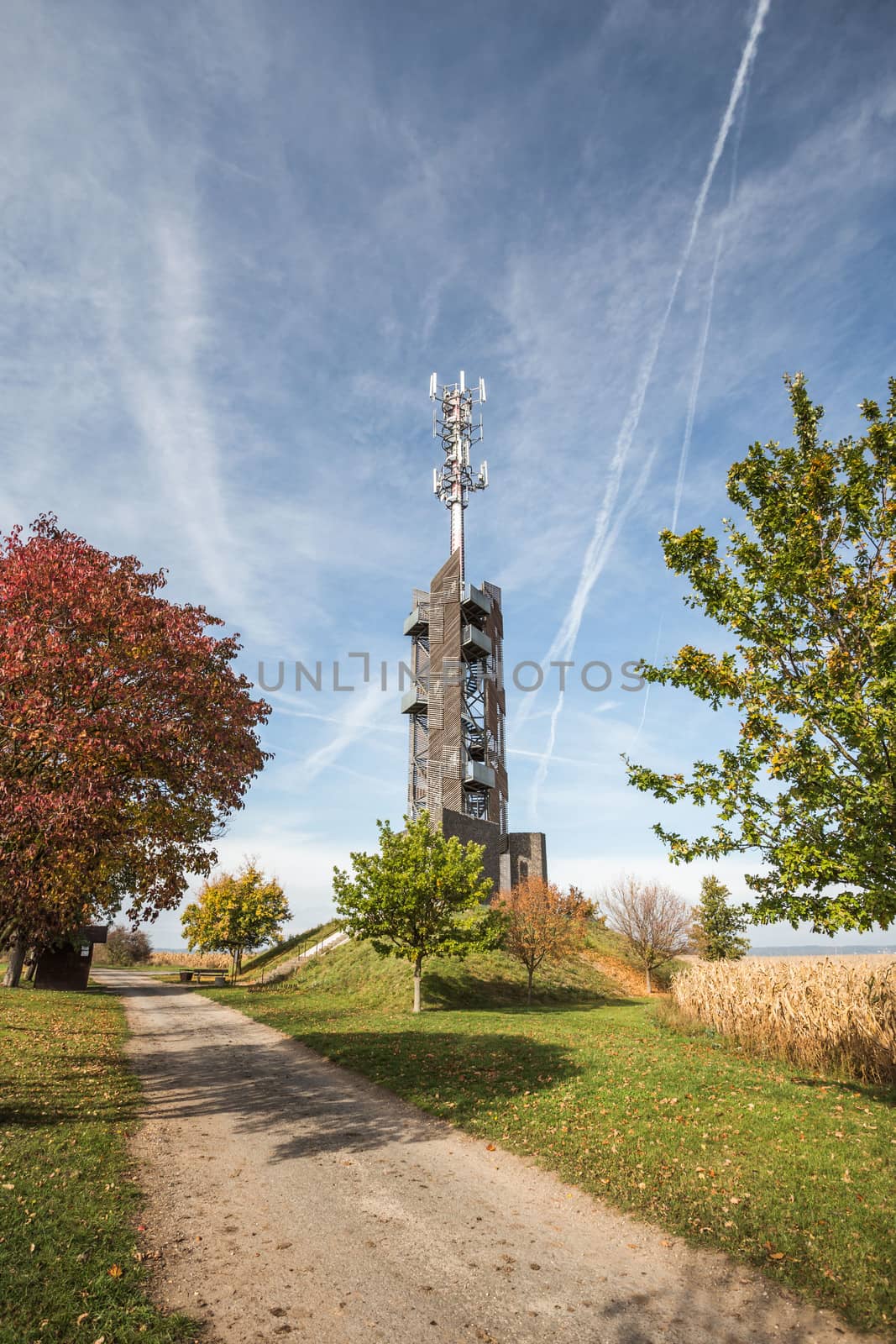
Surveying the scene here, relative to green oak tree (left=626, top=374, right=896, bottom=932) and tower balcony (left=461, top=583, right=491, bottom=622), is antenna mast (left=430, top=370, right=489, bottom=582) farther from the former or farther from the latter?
green oak tree (left=626, top=374, right=896, bottom=932)

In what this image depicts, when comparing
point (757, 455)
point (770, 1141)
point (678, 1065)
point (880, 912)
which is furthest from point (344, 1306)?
point (757, 455)

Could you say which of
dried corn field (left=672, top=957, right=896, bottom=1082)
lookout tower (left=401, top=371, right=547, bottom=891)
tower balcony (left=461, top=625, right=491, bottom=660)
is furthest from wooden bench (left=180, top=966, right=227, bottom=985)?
dried corn field (left=672, top=957, right=896, bottom=1082)

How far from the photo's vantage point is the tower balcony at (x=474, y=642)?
187 ft

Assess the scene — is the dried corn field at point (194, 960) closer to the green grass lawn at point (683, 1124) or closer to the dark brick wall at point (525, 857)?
the dark brick wall at point (525, 857)

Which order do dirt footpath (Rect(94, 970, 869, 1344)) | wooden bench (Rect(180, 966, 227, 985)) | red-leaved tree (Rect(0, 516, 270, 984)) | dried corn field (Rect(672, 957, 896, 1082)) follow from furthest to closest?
wooden bench (Rect(180, 966, 227, 985))
dried corn field (Rect(672, 957, 896, 1082))
red-leaved tree (Rect(0, 516, 270, 984))
dirt footpath (Rect(94, 970, 869, 1344))

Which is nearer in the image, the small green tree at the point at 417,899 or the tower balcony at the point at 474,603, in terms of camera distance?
the small green tree at the point at 417,899

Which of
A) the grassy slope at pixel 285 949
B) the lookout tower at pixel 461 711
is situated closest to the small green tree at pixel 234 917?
the grassy slope at pixel 285 949

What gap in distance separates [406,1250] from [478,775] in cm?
4670

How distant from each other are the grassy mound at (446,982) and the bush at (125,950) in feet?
186

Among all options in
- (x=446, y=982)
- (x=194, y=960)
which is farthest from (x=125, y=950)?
(x=446, y=982)

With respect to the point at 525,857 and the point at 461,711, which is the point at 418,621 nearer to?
the point at 461,711

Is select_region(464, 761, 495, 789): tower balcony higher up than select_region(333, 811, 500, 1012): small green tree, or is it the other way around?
select_region(464, 761, 495, 789): tower balcony

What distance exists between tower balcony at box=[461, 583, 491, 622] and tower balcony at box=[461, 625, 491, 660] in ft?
6.21

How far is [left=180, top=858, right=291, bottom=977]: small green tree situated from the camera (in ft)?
151
